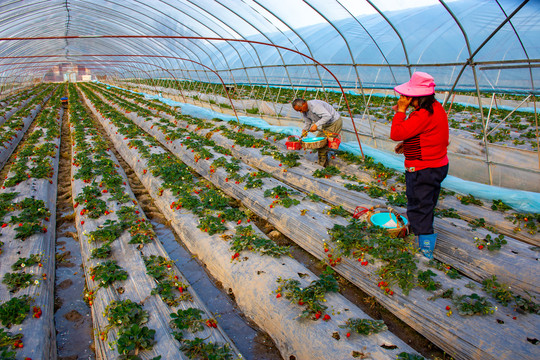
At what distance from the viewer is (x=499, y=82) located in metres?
9.13

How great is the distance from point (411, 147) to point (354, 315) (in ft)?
6.55

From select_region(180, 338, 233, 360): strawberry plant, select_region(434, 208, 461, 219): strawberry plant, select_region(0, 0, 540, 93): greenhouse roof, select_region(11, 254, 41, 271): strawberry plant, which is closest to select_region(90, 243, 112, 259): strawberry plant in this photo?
select_region(11, 254, 41, 271): strawberry plant

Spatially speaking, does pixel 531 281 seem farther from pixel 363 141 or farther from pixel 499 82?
Result: pixel 499 82

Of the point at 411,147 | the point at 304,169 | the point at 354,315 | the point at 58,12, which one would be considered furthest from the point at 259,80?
the point at 354,315

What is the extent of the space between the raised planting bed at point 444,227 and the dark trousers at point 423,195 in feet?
2.16

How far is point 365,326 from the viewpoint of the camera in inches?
107

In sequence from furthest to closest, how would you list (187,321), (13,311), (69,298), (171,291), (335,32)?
(335,32) → (69,298) → (171,291) → (13,311) → (187,321)

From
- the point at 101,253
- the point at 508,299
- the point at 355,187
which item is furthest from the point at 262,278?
the point at 355,187

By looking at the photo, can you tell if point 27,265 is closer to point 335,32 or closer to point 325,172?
point 325,172

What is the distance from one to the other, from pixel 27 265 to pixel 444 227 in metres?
5.46

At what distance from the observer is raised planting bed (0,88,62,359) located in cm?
287

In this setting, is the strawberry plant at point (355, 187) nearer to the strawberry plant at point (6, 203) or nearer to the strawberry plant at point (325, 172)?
the strawberry plant at point (325, 172)

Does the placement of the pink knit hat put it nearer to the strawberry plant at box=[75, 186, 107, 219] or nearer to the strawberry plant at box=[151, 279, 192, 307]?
the strawberry plant at box=[151, 279, 192, 307]

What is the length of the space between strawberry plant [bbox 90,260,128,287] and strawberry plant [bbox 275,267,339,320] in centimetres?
180
